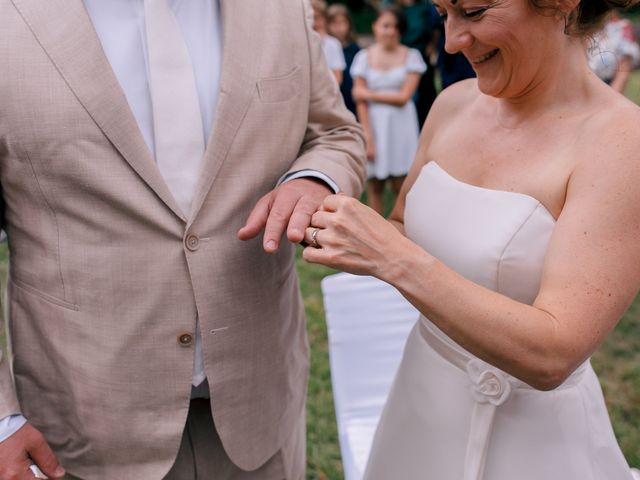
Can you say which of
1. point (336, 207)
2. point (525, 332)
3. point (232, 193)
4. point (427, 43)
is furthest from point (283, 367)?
point (427, 43)

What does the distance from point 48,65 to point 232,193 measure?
506 mm

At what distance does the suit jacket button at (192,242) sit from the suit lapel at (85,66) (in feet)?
0.64

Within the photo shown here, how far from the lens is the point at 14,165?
1658mm

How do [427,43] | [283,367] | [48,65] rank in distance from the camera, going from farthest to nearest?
[427,43] < [283,367] < [48,65]

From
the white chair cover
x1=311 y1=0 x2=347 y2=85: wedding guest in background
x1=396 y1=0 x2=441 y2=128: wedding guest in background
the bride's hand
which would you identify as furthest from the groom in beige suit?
x1=311 y1=0 x2=347 y2=85: wedding guest in background

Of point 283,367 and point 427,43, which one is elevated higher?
point 283,367

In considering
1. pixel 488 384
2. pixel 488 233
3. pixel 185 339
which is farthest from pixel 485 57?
pixel 185 339

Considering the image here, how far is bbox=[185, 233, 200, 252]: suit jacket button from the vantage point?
174cm

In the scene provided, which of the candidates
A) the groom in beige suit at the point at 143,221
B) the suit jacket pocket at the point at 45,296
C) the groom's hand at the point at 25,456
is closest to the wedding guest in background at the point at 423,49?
the groom in beige suit at the point at 143,221

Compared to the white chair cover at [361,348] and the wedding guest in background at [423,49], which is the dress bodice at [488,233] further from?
the wedding guest in background at [423,49]

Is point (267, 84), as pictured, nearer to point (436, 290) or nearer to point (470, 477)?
point (436, 290)

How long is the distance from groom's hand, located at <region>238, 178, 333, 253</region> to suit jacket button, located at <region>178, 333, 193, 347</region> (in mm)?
300

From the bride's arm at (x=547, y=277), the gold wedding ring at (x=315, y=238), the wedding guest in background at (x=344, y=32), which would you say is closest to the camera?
the bride's arm at (x=547, y=277)

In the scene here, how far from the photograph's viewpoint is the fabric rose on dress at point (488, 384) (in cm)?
175
